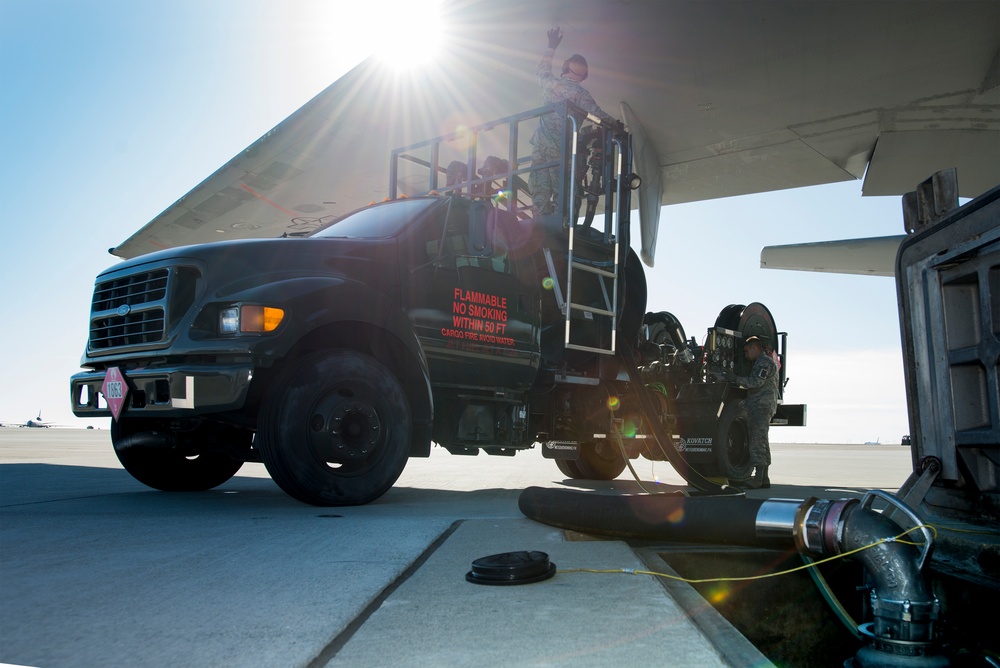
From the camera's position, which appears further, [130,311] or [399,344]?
[399,344]

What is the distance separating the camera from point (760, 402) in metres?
7.93

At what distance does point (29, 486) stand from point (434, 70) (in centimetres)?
776

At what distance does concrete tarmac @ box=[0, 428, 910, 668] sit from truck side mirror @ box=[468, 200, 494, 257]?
2056 mm

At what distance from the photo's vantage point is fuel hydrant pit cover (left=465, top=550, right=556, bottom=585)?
87.0 inches

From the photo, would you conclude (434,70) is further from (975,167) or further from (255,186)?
(975,167)

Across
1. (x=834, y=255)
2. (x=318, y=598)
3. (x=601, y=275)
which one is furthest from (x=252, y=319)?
(x=834, y=255)

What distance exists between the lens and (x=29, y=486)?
213 inches

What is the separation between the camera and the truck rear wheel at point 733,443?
7.50m

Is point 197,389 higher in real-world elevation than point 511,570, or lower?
higher

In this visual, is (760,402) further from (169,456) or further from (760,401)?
(169,456)

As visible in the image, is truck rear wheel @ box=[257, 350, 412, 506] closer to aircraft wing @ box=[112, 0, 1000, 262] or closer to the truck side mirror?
the truck side mirror

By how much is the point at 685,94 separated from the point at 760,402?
567cm

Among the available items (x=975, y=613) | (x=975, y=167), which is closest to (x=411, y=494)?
(x=975, y=613)

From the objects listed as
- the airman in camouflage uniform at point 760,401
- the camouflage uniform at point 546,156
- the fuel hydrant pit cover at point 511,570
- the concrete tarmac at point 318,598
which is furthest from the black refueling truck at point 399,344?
A: the fuel hydrant pit cover at point 511,570
